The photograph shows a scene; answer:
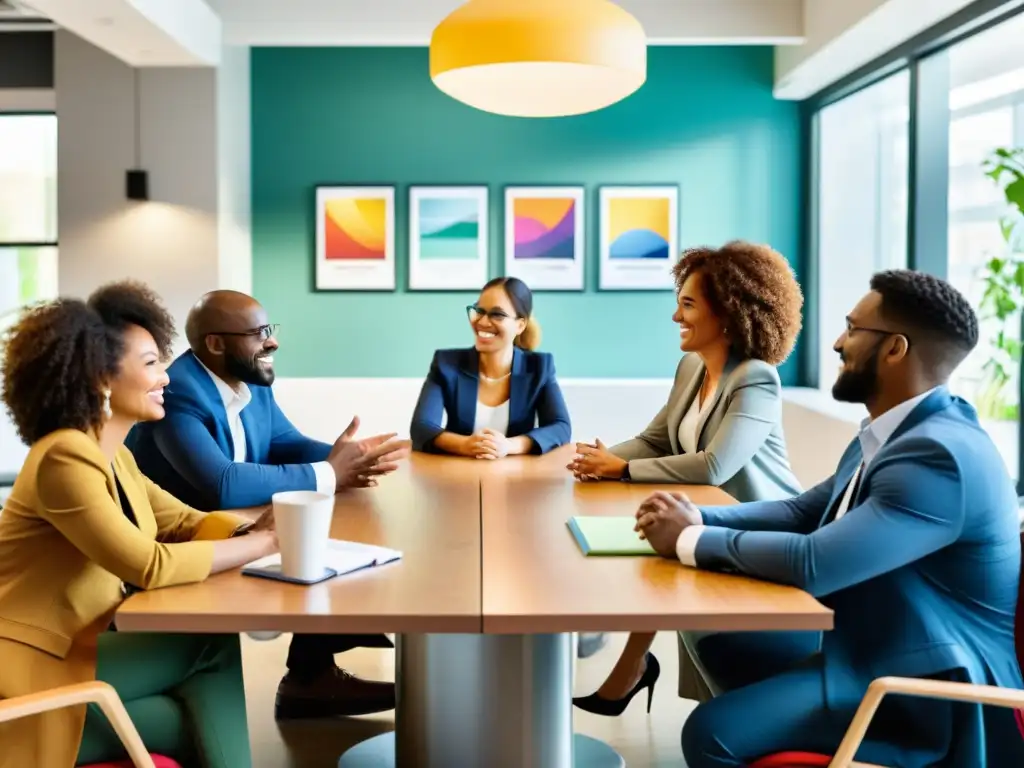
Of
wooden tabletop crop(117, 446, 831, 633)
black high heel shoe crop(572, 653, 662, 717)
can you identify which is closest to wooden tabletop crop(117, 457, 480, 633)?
wooden tabletop crop(117, 446, 831, 633)

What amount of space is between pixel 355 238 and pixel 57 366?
4.57 meters

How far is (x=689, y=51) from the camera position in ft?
20.7

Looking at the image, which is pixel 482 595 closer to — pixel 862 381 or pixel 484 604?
pixel 484 604

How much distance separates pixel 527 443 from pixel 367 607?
74.0 inches

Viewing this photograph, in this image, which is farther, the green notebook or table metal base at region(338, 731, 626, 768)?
table metal base at region(338, 731, 626, 768)

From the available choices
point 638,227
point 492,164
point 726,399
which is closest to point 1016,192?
point 726,399

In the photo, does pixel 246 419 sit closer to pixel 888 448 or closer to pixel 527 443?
pixel 527 443

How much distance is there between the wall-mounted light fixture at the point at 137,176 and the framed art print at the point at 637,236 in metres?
2.45

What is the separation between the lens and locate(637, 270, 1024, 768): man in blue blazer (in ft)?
5.92

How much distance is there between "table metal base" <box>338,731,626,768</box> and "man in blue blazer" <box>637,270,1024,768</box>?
92 cm

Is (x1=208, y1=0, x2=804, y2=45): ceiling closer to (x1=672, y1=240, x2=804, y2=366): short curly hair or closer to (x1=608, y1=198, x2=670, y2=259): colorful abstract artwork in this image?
(x1=608, y1=198, x2=670, y2=259): colorful abstract artwork

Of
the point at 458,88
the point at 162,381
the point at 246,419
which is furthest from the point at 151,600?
the point at 458,88

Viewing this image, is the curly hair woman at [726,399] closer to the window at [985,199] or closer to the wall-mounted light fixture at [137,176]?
the window at [985,199]

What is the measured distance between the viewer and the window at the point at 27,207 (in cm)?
641
